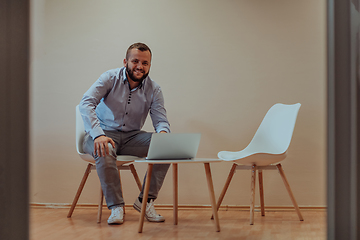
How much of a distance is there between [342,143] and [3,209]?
27.5 inches

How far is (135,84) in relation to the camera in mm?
2664

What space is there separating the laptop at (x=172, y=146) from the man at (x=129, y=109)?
0.42 metres

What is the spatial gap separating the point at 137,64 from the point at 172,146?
794 millimetres

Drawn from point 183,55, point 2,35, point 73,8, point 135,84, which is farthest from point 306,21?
point 2,35

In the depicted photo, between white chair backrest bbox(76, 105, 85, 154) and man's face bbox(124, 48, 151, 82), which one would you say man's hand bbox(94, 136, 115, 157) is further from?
man's face bbox(124, 48, 151, 82)

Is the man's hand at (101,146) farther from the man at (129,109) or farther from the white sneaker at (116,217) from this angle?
the white sneaker at (116,217)

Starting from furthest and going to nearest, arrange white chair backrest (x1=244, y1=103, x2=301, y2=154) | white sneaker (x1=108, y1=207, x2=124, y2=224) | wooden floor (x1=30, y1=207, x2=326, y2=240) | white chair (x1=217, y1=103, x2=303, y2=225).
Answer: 1. white chair backrest (x1=244, y1=103, x2=301, y2=154)
2. white chair (x1=217, y1=103, x2=303, y2=225)
3. white sneaker (x1=108, y1=207, x2=124, y2=224)
4. wooden floor (x1=30, y1=207, x2=326, y2=240)

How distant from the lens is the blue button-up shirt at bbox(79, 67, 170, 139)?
258 cm

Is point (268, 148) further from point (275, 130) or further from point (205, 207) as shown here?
point (205, 207)

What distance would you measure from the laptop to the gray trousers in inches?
14.1

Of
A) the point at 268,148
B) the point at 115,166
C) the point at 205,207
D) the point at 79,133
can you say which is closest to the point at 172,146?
the point at 115,166

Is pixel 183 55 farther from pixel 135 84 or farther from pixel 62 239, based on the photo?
pixel 62 239

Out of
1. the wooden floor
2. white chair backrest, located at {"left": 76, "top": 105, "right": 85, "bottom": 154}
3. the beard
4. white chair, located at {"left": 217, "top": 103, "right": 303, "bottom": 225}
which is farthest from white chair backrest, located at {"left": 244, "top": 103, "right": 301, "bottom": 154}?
white chair backrest, located at {"left": 76, "top": 105, "right": 85, "bottom": 154}

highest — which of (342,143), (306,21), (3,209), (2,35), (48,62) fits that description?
(306,21)
